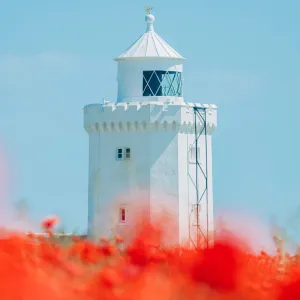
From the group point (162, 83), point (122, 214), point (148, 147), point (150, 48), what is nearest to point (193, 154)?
point (148, 147)

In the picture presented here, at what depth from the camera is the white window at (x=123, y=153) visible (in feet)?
211

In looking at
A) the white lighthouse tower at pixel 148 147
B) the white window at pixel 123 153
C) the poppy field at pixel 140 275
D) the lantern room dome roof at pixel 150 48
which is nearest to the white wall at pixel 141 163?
the white lighthouse tower at pixel 148 147

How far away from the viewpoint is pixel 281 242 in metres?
31.4

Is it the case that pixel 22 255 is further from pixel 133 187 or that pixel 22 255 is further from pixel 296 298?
pixel 133 187

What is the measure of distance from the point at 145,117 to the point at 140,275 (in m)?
36.1

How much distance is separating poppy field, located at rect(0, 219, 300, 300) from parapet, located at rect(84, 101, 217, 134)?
103ft

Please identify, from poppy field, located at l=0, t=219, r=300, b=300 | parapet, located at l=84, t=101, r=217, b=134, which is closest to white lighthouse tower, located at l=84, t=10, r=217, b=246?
parapet, located at l=84, t=101, r=217, b=134

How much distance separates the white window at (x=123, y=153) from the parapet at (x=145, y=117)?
3.35ft

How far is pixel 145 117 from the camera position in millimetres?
63812

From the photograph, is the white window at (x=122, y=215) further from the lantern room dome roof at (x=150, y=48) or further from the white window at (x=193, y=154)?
the lantern room dome roof at (x=150, y=48)

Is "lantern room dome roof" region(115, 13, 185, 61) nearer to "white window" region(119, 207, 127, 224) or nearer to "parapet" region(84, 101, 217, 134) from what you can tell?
"parapet" region(84, 101, 217, 134)

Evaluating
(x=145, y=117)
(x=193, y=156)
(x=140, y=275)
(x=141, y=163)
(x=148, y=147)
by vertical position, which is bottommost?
(x=140, y=275)

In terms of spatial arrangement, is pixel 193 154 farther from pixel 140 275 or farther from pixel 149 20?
pixel 140 275

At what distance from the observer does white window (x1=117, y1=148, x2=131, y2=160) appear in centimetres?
6425
